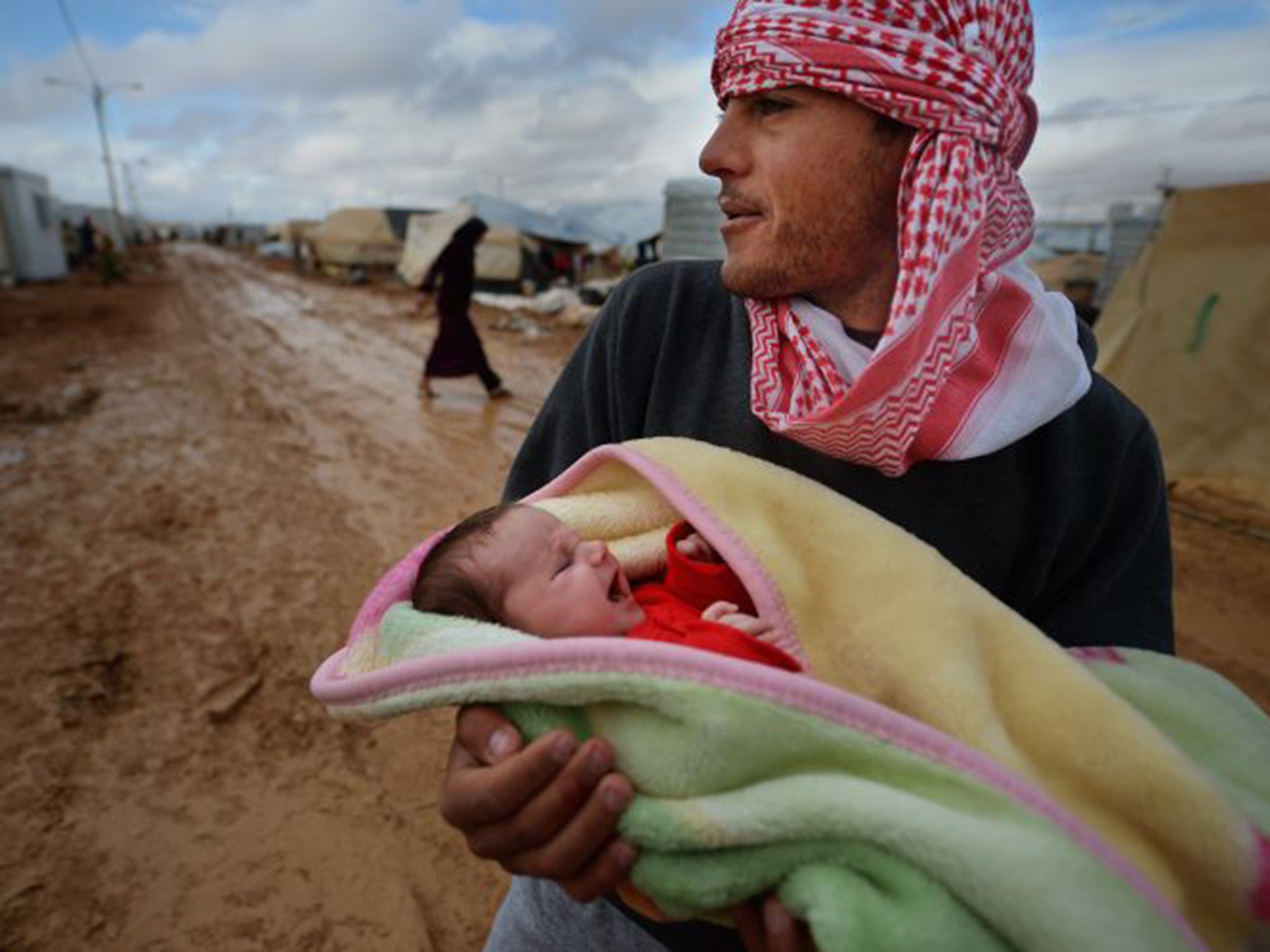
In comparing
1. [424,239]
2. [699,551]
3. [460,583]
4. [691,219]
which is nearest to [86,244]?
[424,239]

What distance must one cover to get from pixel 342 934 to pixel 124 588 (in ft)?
9.48

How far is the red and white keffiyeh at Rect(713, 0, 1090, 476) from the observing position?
3.93 ft

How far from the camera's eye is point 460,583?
4.45 ft

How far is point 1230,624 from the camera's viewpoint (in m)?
4.36

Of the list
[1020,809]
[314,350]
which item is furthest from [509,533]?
[314,350]

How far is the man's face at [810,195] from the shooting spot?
1309 mm

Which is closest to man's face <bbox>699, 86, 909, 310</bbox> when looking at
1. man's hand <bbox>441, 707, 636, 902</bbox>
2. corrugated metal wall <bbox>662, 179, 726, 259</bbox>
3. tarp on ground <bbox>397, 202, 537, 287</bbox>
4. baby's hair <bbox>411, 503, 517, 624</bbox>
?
baby's hair <bbox>411, 503, 517, 624</bbox>

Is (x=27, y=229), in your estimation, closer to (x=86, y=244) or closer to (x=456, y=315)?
(x=86, y=244)

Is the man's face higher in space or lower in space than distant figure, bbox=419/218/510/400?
higher

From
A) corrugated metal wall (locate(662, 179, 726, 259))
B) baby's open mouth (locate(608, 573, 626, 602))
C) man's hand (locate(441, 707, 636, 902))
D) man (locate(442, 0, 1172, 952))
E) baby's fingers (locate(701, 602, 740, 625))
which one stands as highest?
corrugated metal wall (locate(662, 179, 726, 259))

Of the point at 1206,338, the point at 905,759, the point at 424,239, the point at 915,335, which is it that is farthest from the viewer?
the point at 424,239

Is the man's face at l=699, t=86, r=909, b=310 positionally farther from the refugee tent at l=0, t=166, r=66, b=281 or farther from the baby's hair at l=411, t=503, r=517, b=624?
the refugee tent at l=0, t=166, r=66, b=281

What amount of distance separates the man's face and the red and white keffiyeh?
0.05m

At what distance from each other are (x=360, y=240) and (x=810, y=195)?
3567cm
